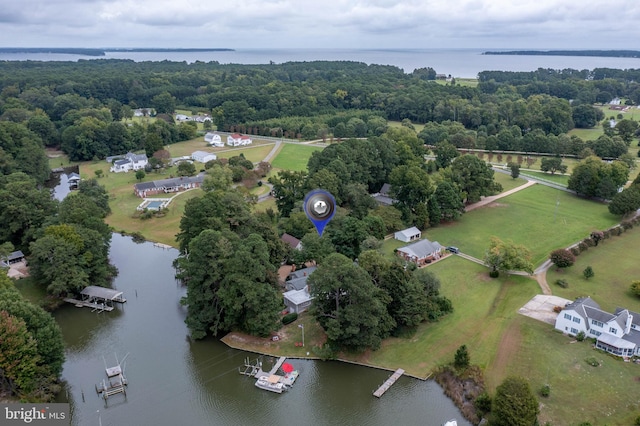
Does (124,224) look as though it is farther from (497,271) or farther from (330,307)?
(497,271)

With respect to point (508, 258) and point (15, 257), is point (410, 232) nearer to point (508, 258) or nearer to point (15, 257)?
point (508, 258)

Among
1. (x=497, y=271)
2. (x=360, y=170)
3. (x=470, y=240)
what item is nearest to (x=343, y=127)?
(x=360, y=170)

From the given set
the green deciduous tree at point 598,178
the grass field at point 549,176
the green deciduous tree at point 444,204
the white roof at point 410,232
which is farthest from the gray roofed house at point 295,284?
the grass field at point 549,176

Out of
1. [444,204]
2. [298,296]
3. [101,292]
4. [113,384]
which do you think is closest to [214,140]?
[444,204]

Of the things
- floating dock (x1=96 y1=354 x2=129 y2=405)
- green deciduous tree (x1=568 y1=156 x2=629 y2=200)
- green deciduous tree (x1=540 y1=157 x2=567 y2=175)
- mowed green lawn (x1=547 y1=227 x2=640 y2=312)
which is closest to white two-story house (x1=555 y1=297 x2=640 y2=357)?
mowed green lawn (x1=547 y1=227 x2=640 y2=312)

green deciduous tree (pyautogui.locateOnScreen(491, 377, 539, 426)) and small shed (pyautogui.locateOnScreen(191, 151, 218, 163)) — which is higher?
small shed (pyautogui.locateOnScreen(191, 151, 218, 163))

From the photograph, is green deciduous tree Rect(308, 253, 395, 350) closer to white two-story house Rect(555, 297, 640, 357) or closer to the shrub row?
white two-story house Rect(555, 297, 640, 357)
